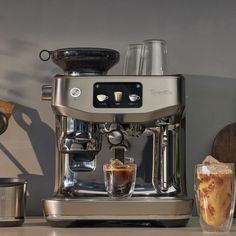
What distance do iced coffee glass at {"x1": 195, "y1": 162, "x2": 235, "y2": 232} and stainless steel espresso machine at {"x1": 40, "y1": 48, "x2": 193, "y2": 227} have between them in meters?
0.05

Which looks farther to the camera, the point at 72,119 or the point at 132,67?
the point at 132,67

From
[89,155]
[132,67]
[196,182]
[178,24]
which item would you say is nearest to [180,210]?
[196,182]

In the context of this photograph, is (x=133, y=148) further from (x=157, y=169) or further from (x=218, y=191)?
(x=218, y=191)

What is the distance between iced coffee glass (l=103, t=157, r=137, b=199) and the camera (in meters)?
1.46

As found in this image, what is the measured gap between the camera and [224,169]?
55.5 inches

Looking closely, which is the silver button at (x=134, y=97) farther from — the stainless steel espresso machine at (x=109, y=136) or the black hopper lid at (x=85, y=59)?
the black hopper lid at (x=85, y=59)

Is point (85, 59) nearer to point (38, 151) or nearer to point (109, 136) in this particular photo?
point (109, 136)

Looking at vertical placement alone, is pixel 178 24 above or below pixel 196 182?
above

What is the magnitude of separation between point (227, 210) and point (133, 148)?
322 mm

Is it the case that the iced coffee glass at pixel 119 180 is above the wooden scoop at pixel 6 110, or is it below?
below

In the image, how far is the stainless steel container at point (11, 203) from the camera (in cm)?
145

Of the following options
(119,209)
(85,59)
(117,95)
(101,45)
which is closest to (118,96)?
(117,95)

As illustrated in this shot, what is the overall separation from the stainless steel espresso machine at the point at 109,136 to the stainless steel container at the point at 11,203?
68 mm

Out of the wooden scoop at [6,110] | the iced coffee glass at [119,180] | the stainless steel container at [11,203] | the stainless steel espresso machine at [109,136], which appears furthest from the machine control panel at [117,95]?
the wooden scoop at [6,110]
